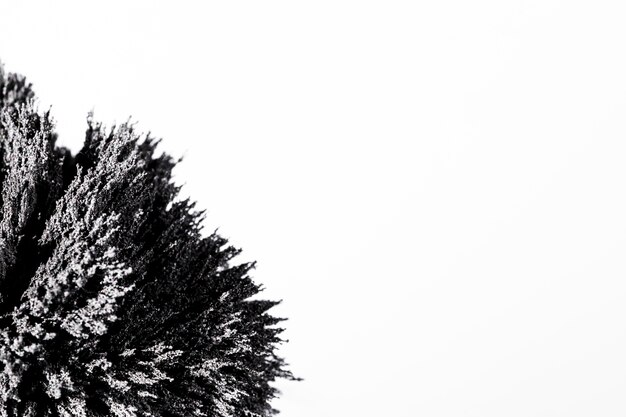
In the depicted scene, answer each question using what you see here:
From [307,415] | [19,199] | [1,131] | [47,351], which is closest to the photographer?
[47,351]

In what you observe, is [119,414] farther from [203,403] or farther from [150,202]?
[150,202]

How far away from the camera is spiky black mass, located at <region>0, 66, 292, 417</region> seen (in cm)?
99

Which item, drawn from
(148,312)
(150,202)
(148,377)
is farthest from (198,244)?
(148,377)

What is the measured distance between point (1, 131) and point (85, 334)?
0.67 m

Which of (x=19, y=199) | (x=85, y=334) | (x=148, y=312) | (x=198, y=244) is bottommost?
(x=85, y=334)

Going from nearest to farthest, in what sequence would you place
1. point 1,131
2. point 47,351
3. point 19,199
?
point 47,351 → point 19,199 → point 1,131

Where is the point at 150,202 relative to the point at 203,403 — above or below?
above

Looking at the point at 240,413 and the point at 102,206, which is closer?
the point at 102,206

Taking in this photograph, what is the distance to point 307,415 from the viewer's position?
2576 mm

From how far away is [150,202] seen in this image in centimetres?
132

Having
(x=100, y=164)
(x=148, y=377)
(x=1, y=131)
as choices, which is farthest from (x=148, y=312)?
(x=1, y=131)

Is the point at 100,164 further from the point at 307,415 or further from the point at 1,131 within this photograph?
the point at 307,415

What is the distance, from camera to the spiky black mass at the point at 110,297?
3.26 ft

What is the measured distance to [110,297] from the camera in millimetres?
1012
